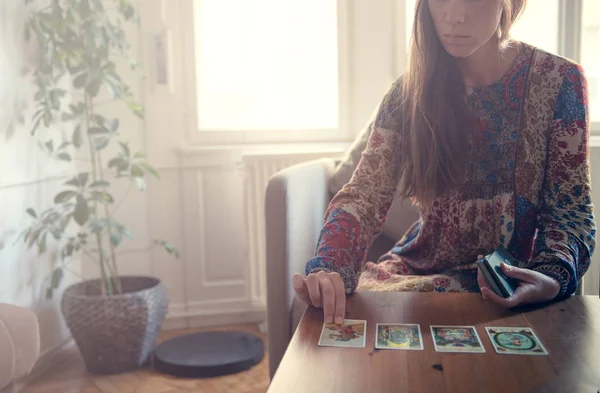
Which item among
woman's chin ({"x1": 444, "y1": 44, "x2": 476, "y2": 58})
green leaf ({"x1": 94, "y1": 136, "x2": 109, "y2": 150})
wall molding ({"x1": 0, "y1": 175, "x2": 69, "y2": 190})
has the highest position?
woman's chin ({"x1": 444, "y1": 44, "x2": 476, "y2": 58})

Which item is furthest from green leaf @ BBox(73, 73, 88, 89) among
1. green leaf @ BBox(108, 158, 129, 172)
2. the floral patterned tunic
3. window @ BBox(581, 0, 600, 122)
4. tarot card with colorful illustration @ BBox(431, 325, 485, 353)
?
window @ BBox(581, 0, 600, 122)

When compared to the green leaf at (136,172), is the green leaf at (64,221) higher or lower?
lower

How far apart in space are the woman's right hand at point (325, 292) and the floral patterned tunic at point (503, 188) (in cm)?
14

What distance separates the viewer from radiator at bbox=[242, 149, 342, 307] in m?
2.71

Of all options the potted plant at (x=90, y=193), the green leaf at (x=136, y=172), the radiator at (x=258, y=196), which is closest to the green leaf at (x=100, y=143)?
the potted plant at (x=90, y=193)

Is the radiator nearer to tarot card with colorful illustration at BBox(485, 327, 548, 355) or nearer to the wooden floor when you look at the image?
the wooden floor

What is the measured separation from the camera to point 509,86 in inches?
53.4

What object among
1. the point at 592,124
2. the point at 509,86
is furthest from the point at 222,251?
the point at 509,86

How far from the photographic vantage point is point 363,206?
4.17 feet

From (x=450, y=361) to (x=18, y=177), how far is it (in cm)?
194

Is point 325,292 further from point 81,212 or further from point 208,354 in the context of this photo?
point 208,354

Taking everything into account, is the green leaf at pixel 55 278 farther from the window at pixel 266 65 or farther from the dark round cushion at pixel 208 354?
the window at pixel 266 65

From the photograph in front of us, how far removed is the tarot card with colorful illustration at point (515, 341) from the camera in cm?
81

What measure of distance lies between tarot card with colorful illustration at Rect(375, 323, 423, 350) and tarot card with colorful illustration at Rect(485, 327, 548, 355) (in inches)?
3.8
